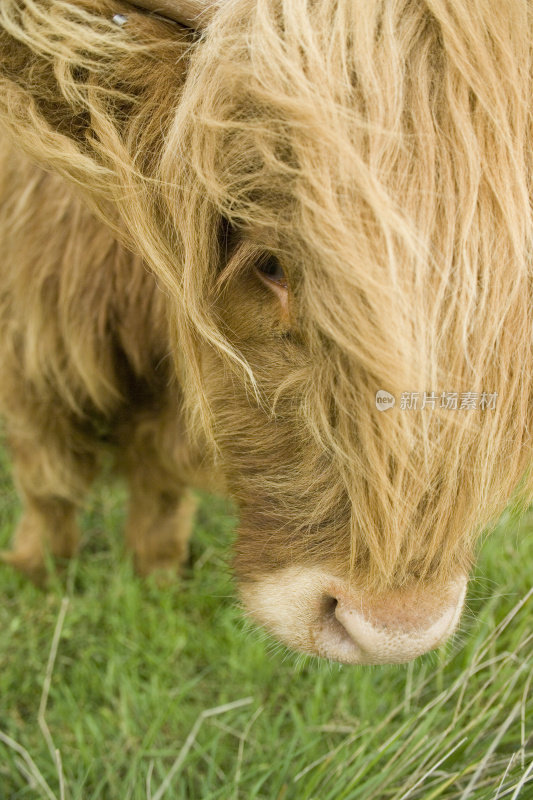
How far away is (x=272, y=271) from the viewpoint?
3.65 feet

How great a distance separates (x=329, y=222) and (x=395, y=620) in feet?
1.90

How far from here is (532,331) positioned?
1.01 metres

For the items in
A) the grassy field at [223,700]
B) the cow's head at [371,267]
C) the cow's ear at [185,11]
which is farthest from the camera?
the grassy field at [223,700]

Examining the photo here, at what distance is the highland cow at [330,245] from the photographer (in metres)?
0.94

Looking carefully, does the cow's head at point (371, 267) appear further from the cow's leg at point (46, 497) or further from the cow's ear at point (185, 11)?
the cow's leg at point (46, 497)

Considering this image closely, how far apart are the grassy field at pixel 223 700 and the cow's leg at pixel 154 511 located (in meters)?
0.09

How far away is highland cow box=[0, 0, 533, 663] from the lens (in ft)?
3.10

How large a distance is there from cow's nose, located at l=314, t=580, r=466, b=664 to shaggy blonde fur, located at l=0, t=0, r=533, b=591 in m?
0.03

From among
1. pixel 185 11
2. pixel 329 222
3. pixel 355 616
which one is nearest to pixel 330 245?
pixel 329 222

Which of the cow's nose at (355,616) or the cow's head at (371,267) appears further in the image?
the cow's nose at (355,616)

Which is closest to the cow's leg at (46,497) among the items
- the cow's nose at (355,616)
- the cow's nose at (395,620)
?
the cow's nose at (355,616)

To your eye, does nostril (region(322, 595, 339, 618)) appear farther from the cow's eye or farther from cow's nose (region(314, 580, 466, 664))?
the cow's eye

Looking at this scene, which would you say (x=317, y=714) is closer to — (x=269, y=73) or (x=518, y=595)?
(x=518, y=595)

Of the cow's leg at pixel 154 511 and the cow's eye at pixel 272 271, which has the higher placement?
the cow's eye at pixel 272 271
